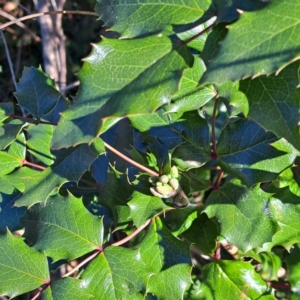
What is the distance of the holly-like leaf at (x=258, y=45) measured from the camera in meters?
0.58

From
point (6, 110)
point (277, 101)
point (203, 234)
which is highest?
point (277, 101)

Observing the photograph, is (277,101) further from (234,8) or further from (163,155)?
(163,155)

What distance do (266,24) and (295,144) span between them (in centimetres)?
17

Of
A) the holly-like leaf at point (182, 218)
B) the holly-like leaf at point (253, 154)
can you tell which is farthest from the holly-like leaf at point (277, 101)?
the holly-like leaf at point (182, 218)

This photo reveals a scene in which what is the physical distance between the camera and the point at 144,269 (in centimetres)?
93

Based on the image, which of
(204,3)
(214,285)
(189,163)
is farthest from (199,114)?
(214,285)

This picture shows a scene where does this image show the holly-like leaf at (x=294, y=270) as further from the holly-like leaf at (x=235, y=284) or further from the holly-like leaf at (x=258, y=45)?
the holly-like leaf at (x=258, y=45)

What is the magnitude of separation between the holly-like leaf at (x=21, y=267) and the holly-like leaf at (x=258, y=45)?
1.94ft

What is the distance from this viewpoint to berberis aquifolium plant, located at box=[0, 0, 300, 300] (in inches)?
24.8

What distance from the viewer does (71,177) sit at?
2.88ft

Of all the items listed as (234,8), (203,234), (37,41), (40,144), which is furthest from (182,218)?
(37,41)

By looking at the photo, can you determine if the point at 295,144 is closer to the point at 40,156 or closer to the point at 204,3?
the point at 204,3

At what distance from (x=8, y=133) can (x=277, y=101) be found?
58 cm

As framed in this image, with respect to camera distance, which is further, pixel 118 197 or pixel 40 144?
pixel 40 144
